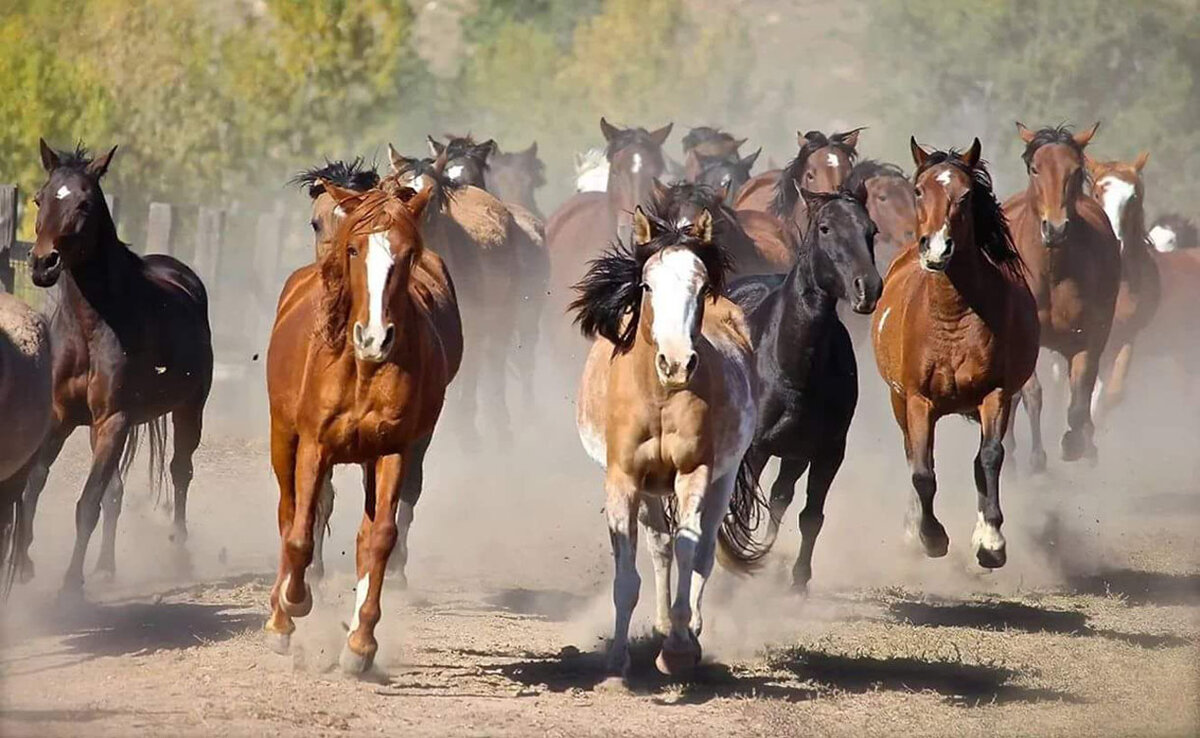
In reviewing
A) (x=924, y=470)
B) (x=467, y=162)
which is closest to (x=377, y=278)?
(x=924, y=470)

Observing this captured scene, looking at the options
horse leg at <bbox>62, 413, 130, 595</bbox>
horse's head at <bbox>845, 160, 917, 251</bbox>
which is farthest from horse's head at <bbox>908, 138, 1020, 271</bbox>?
horse's head at <bbox>845, 160, 917, 251</bbox>

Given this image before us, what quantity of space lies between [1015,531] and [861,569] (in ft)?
6.35

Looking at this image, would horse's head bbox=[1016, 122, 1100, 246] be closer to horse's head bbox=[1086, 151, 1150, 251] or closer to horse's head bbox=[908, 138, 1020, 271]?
horse's head bbox=[908, 138, 1020, 271]

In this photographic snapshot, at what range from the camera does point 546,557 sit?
11.9 meters

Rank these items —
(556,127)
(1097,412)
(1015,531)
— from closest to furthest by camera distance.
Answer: (1015,531), (1097,412), (556,127)

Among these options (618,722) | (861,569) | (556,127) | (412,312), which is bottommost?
(618,722)

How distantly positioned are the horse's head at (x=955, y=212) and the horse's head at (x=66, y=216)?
4.03 meters

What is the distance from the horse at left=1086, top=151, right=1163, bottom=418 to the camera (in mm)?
17031

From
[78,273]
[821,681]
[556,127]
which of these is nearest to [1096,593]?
[821,681]

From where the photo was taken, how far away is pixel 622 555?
25.5 ft

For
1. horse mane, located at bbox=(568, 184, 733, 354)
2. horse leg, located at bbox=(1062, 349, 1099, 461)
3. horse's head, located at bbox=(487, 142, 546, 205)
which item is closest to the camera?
horse mane, located at bbox=(568, 184, 733, 354)

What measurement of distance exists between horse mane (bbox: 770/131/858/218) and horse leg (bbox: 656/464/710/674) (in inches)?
270

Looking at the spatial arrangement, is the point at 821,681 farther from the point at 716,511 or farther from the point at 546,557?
the point at 546,557

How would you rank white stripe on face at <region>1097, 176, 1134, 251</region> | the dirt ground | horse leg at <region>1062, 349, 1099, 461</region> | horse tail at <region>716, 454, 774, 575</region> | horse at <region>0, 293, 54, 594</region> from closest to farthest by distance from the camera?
the dirt ground < horse at <region>0, 293, 54, 594</region> < horse tail at <region>716, 454, 774, 575</region> < horse leg at <region>1062, 349, 1099, 461</region> < white stripe on face at <region>1097, 176, 1134, 251</region>
